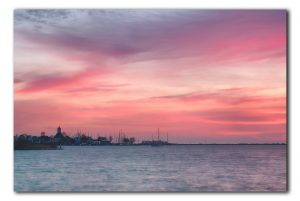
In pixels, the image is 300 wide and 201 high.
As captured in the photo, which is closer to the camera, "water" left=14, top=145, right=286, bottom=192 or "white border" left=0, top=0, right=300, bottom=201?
"white border" left=0, top=0, right=300, bottom=201

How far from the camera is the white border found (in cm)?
655

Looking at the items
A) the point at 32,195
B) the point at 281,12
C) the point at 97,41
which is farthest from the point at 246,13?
the point at 32,195

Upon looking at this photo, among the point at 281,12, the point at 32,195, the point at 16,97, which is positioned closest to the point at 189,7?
the point at 281,12

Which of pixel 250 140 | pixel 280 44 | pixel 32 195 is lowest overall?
pixel 32 195

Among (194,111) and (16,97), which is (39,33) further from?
(194,111)

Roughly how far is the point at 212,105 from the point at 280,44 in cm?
105

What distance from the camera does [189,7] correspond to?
668 cm

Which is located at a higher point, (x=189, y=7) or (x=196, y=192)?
(x=189, y=7)

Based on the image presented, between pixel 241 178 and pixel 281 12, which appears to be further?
pixel 241 178
